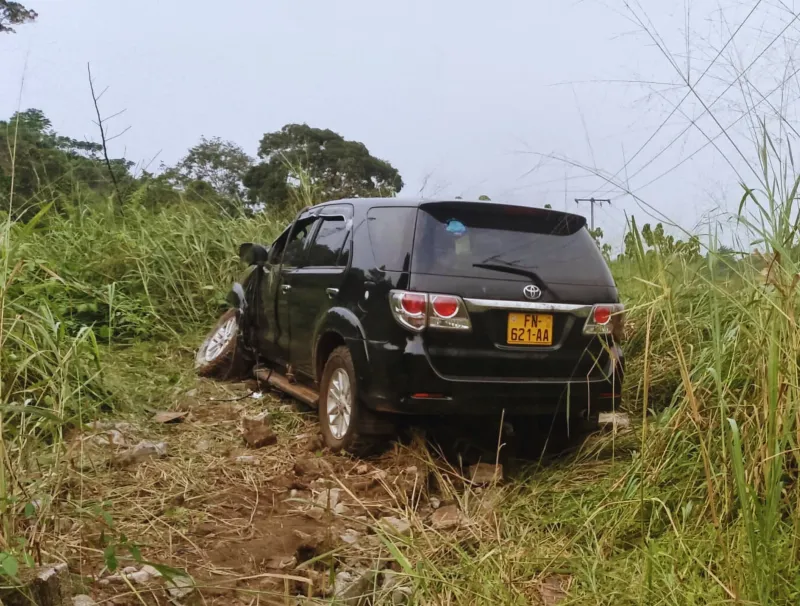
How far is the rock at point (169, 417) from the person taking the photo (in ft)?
16.3

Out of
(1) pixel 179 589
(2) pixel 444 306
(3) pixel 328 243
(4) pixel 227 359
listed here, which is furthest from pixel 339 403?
(4) pixel 227 359

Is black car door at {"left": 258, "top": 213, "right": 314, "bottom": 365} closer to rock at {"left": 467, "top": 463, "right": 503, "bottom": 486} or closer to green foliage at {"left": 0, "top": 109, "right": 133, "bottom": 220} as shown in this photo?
rock at {"left": 467, "top": 463, "right": 503, "bottom": 486}

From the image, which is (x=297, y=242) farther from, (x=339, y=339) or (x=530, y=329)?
(x=530, y=329)

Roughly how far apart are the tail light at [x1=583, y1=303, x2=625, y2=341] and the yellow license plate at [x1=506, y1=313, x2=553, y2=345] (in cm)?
24

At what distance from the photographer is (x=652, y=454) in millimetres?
3109

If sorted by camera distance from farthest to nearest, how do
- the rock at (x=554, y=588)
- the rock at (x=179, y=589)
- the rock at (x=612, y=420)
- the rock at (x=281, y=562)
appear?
the rock at (x=612, y=420) < the rock at (x=281, y=562) < the rock at (x=554, y=588) < the rock at (x=179, y=589)

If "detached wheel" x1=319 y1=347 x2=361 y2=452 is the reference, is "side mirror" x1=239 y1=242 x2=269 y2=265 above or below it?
above

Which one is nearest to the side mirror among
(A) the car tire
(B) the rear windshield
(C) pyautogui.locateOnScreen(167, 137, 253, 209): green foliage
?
(A) the car tire

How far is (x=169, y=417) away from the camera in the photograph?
5.02 meters

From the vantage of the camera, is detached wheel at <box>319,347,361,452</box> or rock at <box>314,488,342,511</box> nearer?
rock at <box>314,488,342,511</box>

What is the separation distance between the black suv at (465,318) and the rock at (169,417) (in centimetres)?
120

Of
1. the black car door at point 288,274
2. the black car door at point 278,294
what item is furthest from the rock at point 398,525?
the black car door at point 278,294

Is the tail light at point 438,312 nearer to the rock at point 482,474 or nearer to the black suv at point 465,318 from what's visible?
the black suv at point 465,318

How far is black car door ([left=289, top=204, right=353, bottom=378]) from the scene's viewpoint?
4609 millimetres
